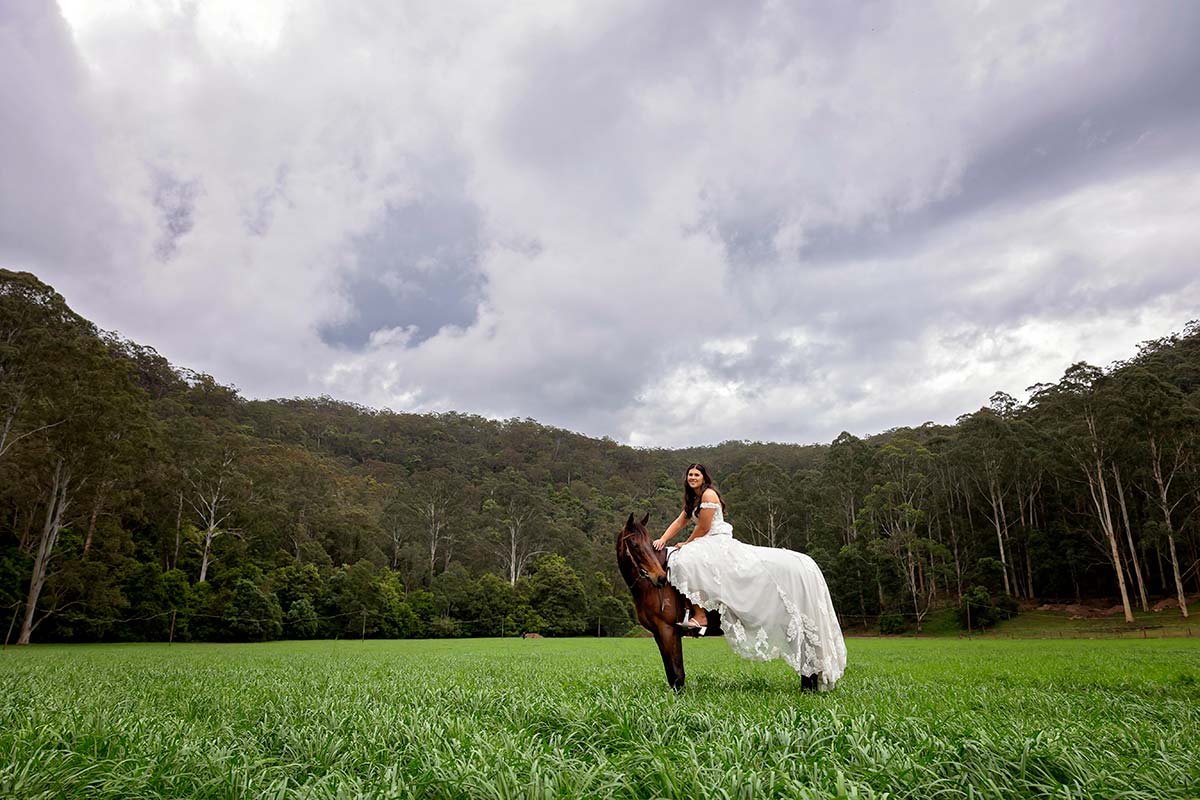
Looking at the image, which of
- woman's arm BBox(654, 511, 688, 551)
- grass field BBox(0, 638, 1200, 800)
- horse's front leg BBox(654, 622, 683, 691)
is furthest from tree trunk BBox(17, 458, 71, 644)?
horse's front leg BBox(654, 622, 683, 691)

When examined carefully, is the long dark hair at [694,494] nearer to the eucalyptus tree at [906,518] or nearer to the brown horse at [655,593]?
the brown horse at [655,593]

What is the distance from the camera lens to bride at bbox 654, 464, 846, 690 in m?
5.69

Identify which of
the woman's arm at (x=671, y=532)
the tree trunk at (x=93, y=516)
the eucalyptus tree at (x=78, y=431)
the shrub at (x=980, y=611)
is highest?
the eucalyptus tree at (x=78, y=431)

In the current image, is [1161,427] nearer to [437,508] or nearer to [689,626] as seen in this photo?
[689,626]

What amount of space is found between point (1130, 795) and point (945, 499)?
54.3 metres

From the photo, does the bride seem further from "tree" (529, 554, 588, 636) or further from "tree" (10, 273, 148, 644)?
"tree" (529, 554, 588, 636)

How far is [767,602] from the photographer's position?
583cm

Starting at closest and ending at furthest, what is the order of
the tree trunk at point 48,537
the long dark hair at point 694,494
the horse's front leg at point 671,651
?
1. the horse's front leg at point 671,651
2. the long dark hair at point 694,494
3. the tree trunk at point 48,537

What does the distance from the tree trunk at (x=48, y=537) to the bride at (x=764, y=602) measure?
30.4 metres

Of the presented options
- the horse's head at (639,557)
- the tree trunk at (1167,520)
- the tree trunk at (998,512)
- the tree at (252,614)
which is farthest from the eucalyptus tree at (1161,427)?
the tree at (252,614)

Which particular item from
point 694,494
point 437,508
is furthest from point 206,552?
point 694,494

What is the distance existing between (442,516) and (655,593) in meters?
54.5

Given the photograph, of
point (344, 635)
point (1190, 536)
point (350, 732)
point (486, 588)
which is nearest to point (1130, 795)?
point (350, 732)

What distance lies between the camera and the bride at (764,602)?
18.7 ft
